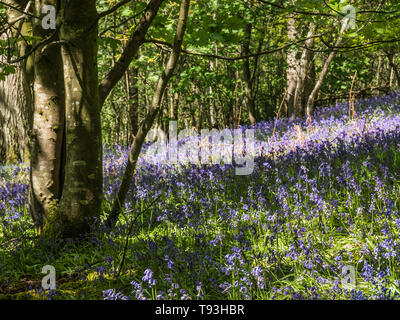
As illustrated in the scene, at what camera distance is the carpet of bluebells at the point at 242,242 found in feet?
7.77

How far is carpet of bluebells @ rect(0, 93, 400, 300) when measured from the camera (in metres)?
2.37

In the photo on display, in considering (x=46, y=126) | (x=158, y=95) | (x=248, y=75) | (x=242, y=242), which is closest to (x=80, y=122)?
(x=46, y=126)

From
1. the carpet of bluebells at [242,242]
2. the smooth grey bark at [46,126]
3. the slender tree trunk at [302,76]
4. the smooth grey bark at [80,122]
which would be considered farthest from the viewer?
the slender tree trunk at [302,76]

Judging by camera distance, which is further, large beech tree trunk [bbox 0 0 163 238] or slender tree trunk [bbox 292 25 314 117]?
slender tree trunk [bbox 292 25 314 117]

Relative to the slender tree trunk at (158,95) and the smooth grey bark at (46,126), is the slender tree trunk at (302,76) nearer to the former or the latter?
the slender tree trunk at (158,95)

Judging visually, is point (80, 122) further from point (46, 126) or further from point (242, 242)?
point (242, 242)

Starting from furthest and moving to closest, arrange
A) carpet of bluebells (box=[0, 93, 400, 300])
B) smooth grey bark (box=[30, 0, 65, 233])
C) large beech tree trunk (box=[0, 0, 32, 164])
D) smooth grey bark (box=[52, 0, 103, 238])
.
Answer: large beech tree trunk (box=[0, 0, 32, 164])
smooth grey bark (box=[30, 0, 65, 233])
smooth grey bark (box=[52, 0, 103, 238])
carpet of bluebells (box=[0, 93, 400, 300])

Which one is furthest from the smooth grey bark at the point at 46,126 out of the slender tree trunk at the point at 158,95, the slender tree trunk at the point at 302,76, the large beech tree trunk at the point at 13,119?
the slender tree trunk at the point at 302,76

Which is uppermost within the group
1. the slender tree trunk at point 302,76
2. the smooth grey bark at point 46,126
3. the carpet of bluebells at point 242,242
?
the slender tree trunk at point 302,76

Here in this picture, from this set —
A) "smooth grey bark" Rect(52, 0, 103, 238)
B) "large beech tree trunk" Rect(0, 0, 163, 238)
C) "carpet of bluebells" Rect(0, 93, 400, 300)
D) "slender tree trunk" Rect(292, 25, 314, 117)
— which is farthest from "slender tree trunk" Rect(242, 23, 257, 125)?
"smooth grey bark" Rect(52, 0, 103, 238)

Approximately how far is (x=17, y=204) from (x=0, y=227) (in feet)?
1.62

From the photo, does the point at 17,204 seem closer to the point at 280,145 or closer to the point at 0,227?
the point at 0,227

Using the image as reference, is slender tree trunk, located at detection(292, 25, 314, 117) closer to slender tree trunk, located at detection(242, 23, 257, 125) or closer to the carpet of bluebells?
slender tree trunk, located at detection(242, 23, 257, 125)
